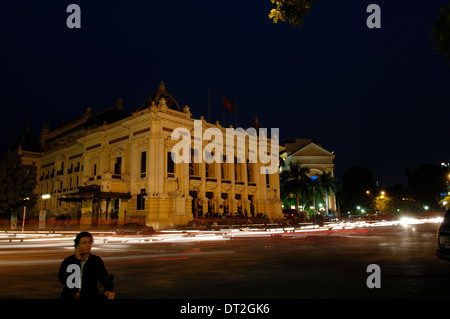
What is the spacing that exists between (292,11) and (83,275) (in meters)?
7.57

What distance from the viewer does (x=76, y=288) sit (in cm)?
418

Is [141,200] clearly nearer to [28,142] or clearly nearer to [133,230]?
[133,230]

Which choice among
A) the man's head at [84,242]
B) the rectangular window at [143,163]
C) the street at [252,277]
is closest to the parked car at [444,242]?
the street at [252,277]

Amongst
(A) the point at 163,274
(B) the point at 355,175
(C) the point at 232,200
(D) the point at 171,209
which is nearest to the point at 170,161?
(D) the point at 171,209

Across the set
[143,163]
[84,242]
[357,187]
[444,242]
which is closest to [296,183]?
[143,163]

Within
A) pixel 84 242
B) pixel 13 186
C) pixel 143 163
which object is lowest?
pixel 84 242

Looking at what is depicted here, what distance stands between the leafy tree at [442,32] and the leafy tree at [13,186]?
50.8m

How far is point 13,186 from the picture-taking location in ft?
158

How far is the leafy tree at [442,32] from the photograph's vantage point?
8.83m

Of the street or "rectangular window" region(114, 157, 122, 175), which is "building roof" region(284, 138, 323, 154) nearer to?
"rectangular window" region(114, 157, 122, 175)

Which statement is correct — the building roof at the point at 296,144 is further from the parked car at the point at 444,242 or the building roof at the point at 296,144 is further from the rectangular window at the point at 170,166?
the parked car at the point at 444,242

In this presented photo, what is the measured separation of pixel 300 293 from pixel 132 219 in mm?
36333
